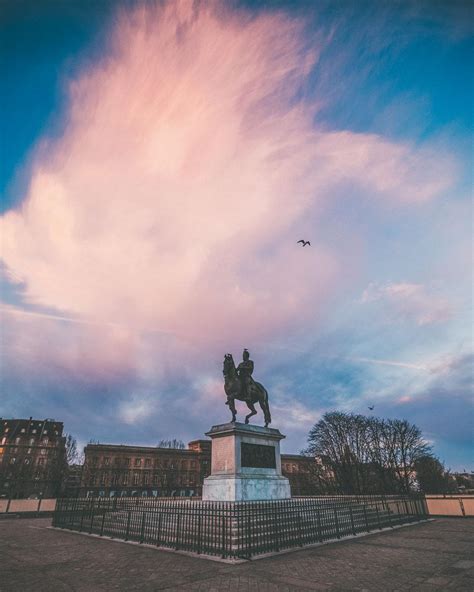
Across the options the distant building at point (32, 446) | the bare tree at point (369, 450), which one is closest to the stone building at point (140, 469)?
the distant building at point (32, 446)

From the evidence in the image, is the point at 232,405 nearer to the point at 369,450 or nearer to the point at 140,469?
the point at 369,450

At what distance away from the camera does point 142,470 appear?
295 ft

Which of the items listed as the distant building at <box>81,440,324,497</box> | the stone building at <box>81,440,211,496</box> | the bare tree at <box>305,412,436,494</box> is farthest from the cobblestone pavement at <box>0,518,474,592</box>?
the stone building at <box>81,440,211,496</box>

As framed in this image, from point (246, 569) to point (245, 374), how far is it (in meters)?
11.9

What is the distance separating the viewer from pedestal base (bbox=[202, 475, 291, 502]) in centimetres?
1585

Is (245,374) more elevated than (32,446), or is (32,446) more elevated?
(32,446)

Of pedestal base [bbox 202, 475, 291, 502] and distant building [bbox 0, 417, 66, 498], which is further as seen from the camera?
distant building [bbox 0, 417, 66, 498]

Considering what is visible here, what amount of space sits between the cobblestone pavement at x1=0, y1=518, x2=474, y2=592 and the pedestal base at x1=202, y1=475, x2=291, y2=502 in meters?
4.60

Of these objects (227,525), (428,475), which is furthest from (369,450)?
(227,525)

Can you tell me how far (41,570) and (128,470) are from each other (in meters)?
90.7

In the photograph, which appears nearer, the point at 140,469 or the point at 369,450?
the point at 369,450

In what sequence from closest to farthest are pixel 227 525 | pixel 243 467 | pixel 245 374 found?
1. pixel 227 525
2. pixel 243 467
3. pixel 245 374

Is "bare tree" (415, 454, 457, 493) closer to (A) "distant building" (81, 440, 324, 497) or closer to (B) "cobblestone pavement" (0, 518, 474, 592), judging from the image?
(A) "distant building" (81, 440, 324, 497)

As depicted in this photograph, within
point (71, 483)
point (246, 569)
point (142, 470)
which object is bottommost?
point (246, 569)
